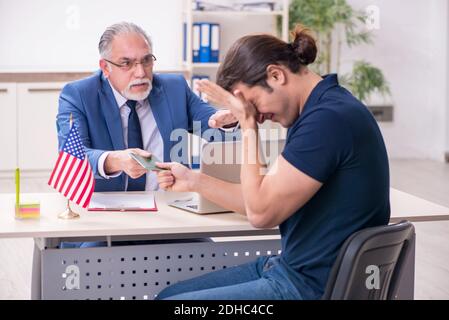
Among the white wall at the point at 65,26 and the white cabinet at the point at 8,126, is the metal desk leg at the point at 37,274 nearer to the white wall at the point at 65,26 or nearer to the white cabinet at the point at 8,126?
the white cabinet at the point at 8,126

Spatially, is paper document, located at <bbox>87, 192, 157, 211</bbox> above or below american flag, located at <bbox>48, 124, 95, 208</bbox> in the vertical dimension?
below

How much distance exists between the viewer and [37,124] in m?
6.54

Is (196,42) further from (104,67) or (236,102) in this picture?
(236,102)

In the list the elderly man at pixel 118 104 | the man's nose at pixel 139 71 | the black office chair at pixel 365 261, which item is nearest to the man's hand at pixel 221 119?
the elderly man at pixel 118 104

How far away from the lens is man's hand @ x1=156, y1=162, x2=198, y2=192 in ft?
8.14

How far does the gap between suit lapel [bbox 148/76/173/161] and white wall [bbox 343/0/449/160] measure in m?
4.51

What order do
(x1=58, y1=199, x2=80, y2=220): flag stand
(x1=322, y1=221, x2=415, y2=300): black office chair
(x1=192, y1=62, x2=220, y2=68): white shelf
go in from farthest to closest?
(x1=192, y1=62, x2=220, y2=68): white shelf
(x1=58, y1=199, x2=80, y2=220): flag stand
(x1=322, y1=221, x2=415, y2=300): black office chair

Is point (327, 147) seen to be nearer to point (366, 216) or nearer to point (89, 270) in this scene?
point (366, 216)

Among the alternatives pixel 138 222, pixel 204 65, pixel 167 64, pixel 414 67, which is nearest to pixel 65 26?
pixel 167 64

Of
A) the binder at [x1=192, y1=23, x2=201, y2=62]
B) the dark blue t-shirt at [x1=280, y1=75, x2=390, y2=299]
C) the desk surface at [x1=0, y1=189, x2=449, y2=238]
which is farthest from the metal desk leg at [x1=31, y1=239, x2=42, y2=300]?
the binder at [x1=192, y1=23, x2=201, y2=62]

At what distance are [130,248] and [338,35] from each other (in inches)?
204

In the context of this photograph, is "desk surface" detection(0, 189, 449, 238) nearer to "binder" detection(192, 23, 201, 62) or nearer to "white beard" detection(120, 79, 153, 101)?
"white beard" detection(120, 79, 153, 101)

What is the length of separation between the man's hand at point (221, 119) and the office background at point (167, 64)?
93.5 inches

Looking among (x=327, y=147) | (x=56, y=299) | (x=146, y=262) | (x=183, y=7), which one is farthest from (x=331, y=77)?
(x=183, y=7)
